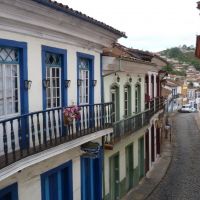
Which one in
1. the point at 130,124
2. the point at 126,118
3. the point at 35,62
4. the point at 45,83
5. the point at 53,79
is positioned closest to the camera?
the point at 35,62

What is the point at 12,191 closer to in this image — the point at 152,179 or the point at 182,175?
the point at 152,179

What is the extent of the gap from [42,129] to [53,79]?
1.70 m

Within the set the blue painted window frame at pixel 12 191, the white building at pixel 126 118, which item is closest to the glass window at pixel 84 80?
the white building at pixel 126 118

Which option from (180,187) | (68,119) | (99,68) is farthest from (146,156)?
(68,119)

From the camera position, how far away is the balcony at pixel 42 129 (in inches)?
288

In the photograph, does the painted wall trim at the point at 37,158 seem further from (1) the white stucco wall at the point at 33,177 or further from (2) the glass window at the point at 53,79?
(2) the glass window at the point at 53,79

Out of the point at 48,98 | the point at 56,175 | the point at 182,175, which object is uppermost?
the point at 48,98

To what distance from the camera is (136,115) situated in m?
16.8

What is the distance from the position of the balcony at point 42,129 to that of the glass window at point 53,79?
0.47 metres

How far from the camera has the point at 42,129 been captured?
28.9 ft

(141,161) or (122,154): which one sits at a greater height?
(122,154)

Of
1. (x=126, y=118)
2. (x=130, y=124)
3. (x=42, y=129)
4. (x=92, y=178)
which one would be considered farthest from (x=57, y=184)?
(x=130, y=124)

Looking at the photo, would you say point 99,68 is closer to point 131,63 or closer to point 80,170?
point 131,63

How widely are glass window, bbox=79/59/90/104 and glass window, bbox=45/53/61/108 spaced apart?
1.44 meters
